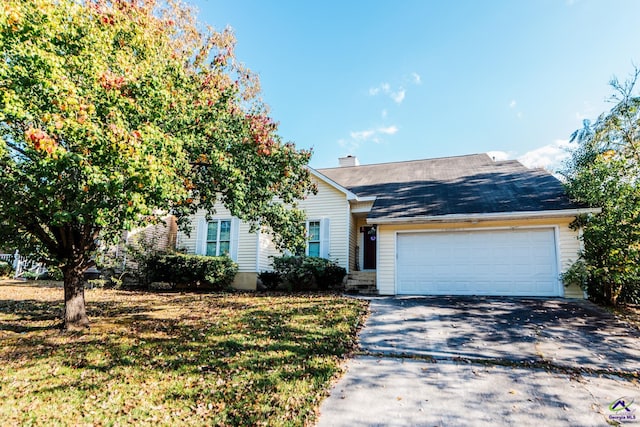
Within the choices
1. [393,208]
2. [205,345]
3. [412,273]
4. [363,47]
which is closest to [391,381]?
[205,345]

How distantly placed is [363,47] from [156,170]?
37.3 feet

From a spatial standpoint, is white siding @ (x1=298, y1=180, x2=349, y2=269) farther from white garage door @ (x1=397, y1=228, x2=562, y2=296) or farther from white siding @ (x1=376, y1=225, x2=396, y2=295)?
white garage door @ (x1=397, y1=228, x2=562, y2=296)

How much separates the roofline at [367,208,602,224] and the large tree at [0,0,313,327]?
386 cm

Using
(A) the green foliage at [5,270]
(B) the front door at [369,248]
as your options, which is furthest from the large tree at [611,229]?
(A) the green foliage at [5,270]

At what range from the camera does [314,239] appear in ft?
45.7

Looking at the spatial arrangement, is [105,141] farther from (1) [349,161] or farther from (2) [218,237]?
(1) [349,161]

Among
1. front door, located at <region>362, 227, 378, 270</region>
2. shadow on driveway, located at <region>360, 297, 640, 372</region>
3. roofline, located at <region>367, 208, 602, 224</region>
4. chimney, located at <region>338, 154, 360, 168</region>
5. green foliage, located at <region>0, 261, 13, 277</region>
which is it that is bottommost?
shadow on driveway, located at <region>360, 297, 640, 372</region>

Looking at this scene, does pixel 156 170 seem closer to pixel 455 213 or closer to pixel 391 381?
pixel 391 381

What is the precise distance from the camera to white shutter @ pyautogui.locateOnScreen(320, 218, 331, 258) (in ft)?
44.5

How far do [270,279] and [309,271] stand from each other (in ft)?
6.16

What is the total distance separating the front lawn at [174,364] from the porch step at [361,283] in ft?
11.2

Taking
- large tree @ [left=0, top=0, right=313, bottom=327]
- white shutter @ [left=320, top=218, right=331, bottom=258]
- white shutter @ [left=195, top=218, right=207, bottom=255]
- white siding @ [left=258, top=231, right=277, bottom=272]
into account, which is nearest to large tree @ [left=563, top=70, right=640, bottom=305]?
large tree @ [left=0, top=0, right=313, bottom=327]

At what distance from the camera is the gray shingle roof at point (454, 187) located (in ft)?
35.3

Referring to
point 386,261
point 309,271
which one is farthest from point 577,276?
point 309,271
